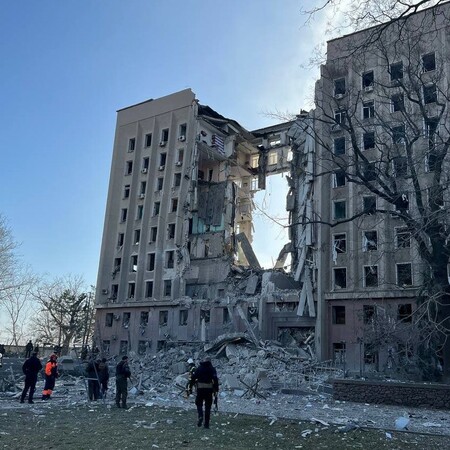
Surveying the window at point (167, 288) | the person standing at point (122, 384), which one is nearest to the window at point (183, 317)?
the window at point (167, 288)

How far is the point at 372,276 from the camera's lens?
32.9 metres

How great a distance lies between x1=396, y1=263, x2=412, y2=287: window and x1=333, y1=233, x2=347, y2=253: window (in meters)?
4.05

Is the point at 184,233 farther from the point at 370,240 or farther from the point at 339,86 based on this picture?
the point at 339,86

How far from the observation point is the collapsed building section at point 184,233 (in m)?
39.6

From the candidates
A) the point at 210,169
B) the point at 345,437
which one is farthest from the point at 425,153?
the point at 210,169

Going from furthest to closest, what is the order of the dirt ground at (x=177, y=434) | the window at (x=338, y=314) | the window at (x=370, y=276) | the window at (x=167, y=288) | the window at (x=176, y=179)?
1. the window at (x=176, y=179)
2. the window at (x=167, y=288)
3. the window at (x=338, y=314)
4. the window at (x=370, y=276)
5. the dirt ground at (x=177, y=434)

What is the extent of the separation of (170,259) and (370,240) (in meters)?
18.5

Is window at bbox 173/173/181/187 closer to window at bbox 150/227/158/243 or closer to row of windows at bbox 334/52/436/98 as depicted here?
window at bbox 150/227/158/243

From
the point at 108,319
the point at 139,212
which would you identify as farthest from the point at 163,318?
the point at 139,212

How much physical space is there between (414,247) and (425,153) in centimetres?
1620

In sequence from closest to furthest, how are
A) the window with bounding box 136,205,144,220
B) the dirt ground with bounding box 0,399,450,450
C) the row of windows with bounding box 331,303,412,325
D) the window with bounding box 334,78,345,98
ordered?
the dirt ground with bounding box 0,399,450,450
the row of windows with bounding box 331,303,412,325
the window with bounding box 334,78,345,98
the window with bounding box 136,205,144,220

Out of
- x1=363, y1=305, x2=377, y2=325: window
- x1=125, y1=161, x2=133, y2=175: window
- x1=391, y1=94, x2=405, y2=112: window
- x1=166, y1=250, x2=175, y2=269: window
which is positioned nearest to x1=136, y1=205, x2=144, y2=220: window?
x1=125, y1=161, x2=133, y2=175: window

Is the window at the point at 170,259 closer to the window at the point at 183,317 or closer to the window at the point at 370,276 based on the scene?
the window at the point at 183,317

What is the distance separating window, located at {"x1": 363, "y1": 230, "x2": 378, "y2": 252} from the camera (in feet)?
108
